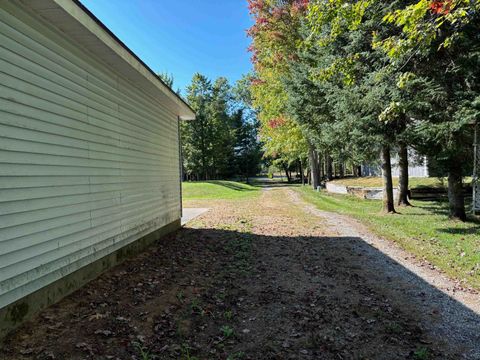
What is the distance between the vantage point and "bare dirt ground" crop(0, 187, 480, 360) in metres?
3.30

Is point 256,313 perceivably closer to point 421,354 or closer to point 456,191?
point 421,354

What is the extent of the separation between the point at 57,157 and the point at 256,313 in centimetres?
304

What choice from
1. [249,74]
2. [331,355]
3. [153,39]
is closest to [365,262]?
[331,355]

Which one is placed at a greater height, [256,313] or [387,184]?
[387,184]

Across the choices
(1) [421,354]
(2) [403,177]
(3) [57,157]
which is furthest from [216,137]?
(1) [421,354]

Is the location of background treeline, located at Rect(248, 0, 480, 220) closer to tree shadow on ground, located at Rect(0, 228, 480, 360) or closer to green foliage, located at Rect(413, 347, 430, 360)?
tree shadow on ground, located at Rect(0, 228, 480, 360)

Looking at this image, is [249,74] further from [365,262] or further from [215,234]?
[365,262]

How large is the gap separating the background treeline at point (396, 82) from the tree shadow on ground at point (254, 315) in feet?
9.77

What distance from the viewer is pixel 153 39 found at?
49.7ft

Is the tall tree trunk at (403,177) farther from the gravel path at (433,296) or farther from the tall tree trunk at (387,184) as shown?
the gravel path at (433,296)

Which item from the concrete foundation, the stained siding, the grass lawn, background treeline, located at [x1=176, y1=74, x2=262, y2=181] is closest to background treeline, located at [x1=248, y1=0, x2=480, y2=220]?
the grass lawn

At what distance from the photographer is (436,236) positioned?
27.1 ft

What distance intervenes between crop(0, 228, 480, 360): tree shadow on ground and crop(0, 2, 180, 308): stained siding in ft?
1.89

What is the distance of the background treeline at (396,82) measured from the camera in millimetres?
5574
